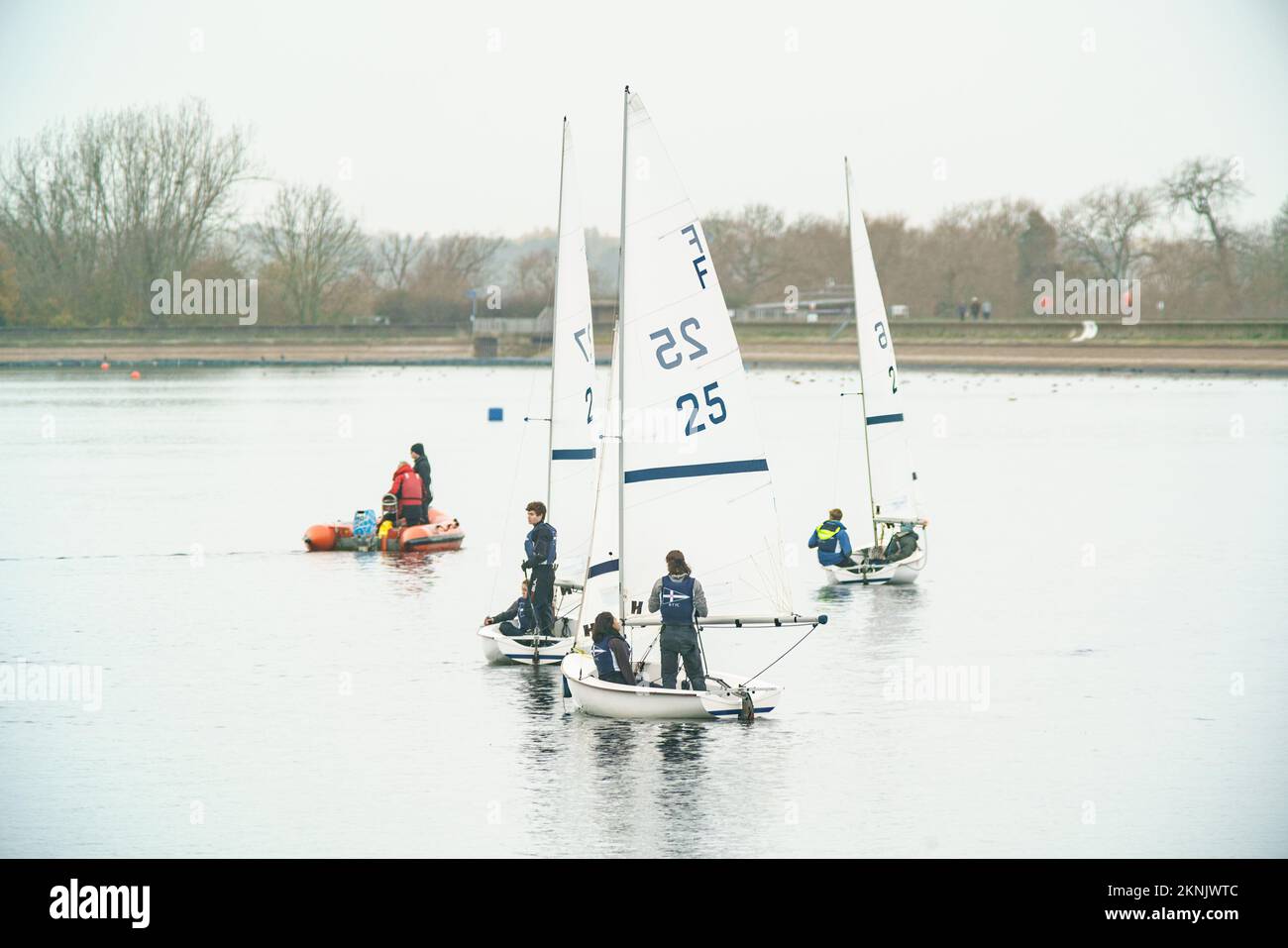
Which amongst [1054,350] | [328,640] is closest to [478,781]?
[328,640]

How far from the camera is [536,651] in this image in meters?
27.5

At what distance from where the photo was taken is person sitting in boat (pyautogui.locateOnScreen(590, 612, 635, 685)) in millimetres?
23359

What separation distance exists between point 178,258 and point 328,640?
141 metres

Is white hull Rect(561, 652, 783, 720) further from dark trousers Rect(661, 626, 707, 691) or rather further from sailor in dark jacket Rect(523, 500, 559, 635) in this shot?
sailor in dark jacket Rect(523, 500, 559, 635)

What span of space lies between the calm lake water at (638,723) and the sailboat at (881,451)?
4.08 feet

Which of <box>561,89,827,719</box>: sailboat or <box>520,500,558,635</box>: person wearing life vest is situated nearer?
<box>561,89,827,719</box>: sailboat

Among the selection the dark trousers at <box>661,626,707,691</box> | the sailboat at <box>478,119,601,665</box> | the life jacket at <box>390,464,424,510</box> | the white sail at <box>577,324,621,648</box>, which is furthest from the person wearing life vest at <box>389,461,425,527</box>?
the dark trousers at <box>661,626,707,691</box>

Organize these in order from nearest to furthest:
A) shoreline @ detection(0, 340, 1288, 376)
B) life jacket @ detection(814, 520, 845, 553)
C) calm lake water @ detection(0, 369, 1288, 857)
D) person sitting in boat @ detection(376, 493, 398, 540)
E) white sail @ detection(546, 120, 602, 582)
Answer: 1. calm lake water @ detection(0, 369, 1288, 857)
2. white sail @ detection(546, 120, 602, 582)
3. life jacket @ detection(814, 520, 845, 553)
4. person sitting in boat @ detection(376, 493, 398, 540)
5. shoreline @ detection(0, 340, 1288, 376)

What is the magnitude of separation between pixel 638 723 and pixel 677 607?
6.14 feet

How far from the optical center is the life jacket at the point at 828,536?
37188 mm

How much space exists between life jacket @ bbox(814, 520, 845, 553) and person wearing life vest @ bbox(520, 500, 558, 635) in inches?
433

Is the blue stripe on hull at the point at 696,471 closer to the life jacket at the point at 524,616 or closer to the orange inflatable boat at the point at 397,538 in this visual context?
the life jacket at the point at 524,616

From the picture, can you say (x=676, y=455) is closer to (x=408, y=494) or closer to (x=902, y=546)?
(x=902, y=546)
